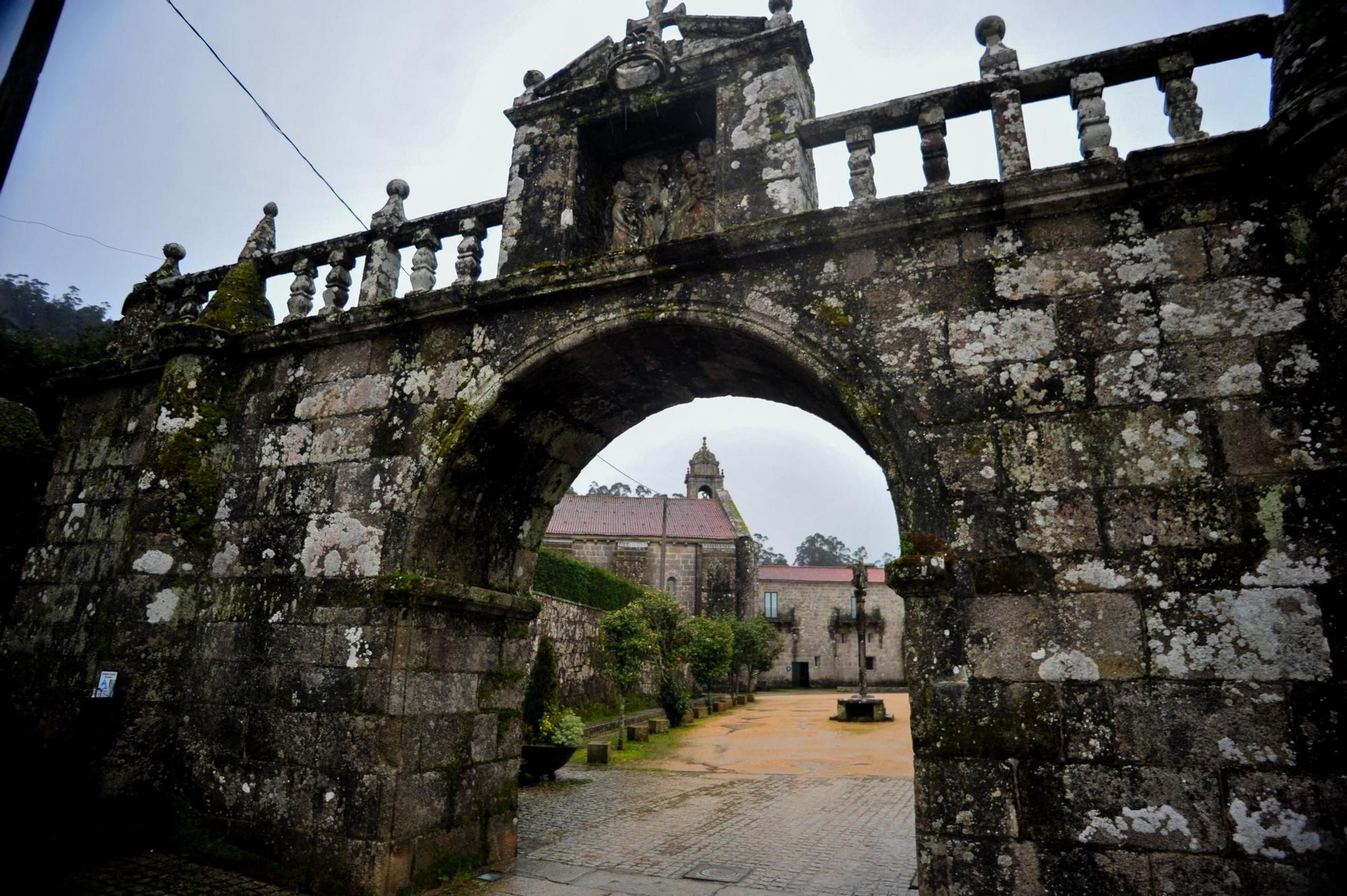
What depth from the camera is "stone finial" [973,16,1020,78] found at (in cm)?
409

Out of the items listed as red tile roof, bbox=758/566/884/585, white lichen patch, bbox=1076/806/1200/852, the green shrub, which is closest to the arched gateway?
white lichen patch, bbox=1076/806/1200/852

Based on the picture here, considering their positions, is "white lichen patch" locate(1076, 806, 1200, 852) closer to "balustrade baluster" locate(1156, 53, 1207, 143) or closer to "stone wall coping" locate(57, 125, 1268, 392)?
"stone wall coping" locate(57, 125, 1268, 392)

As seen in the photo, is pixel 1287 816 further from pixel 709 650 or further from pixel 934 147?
pixel 709 650

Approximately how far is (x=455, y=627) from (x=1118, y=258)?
14.3ft

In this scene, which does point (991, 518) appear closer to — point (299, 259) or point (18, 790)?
point (299, 259)

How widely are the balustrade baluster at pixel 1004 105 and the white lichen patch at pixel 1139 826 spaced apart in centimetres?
294

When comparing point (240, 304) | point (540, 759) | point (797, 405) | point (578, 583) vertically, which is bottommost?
point (540, 759)

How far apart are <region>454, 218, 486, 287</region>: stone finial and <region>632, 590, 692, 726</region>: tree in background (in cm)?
1121

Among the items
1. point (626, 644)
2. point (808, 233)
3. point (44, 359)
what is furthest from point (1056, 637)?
point (626, 644)

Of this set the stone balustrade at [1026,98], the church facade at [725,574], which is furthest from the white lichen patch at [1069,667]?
the church facade at [725,574]

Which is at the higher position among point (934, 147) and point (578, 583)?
point (934, 147)

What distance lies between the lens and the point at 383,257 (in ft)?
17.9

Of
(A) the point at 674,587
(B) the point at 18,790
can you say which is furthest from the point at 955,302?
(A) the point at 674,587

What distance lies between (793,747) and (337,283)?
11.2 meters
